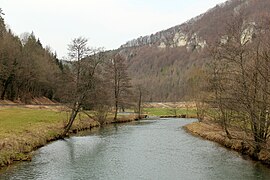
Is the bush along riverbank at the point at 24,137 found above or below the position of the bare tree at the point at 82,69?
below

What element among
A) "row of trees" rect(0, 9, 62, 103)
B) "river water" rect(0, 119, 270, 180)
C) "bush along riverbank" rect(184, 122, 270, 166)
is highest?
"row of trees" rect(0, 9, 62, 103)

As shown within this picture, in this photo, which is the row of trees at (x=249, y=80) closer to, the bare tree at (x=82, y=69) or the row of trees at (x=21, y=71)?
the bare tree at (x=82, y=69)

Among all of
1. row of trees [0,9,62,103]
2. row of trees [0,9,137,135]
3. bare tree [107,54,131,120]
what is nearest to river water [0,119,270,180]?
row of trees [0,9,137,135]

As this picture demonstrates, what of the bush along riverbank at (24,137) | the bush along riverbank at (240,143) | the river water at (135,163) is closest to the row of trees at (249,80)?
the bush along riverbank at (240,143)

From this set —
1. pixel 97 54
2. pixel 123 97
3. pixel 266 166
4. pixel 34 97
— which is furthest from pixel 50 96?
pixel 266 166

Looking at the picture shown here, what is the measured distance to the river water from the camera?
72.9 ft

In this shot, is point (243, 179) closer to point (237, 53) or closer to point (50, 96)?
point (237, 53)

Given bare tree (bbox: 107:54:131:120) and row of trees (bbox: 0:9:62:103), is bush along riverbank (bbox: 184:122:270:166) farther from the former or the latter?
row of trees (bbox: 0:9:62:103)

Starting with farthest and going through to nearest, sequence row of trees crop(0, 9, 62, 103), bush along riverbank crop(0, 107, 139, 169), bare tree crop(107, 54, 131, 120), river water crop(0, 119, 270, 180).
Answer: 1. row of trees crop(0, 9, 62, 103)
2. bare tree crop(107, 54, 131, 120)
3. bush along riverbank crop(0, 107, 139, 169)
4. river water crop(0, 119, 270, 180)

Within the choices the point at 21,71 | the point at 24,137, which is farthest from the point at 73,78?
the point at 21,71

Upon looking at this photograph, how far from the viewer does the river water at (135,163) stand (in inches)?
875

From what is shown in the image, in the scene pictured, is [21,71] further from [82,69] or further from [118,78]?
[82,69]

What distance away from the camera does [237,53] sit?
A: 93.0 ft

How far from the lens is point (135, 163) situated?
26.1m
